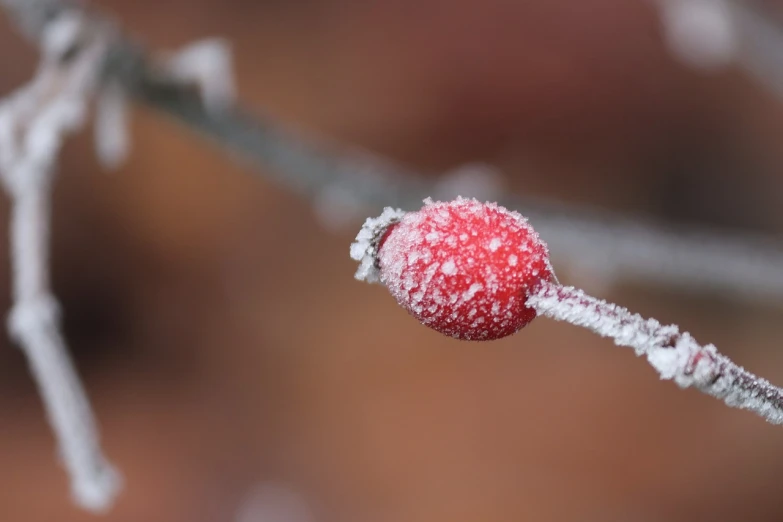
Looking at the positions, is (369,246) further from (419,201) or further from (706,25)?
(706,25)

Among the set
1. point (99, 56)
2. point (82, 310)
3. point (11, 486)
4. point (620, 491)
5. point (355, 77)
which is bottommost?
point (620, 491)

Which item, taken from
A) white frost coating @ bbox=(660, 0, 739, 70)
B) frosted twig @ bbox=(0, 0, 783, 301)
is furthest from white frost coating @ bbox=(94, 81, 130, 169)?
white frost coating @ bbox=(660, 0, 739, 70)

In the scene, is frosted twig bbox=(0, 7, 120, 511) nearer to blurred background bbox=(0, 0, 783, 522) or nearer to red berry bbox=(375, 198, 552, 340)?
red berry bbox=(375, 198, 552, 340)

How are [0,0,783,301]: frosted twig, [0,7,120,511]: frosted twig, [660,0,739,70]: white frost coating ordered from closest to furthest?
[0,7,120,511]: frosted twig < [0,0,783,301]: frosted twig < [660,0,739,70]: white frost coating

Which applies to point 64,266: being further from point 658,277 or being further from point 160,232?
point 658,277

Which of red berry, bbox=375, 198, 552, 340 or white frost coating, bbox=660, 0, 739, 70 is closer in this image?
red berry, bbox=375, 198, 552, 340

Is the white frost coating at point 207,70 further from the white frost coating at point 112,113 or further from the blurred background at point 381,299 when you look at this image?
the blurred background at point 381,299

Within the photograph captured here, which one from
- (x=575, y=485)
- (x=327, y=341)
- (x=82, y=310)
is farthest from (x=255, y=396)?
(x=575, y=485)
